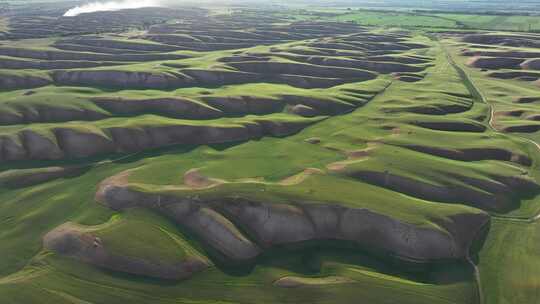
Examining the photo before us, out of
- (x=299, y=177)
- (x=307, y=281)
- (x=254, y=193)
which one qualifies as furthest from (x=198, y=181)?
(x=307, y=281)

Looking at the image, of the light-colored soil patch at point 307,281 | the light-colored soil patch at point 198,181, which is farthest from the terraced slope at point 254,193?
the light-colored soil patch at point 198,181

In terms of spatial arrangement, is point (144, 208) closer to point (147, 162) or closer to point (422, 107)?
point (147, 162)

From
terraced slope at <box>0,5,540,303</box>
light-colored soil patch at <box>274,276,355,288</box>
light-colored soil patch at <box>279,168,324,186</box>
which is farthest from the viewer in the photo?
light-colored soil patch at <box>279,168,324,186</box>

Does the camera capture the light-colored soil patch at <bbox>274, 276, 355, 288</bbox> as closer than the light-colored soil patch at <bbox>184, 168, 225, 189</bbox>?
Yes

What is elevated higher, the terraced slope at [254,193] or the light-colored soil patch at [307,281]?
the terraced slope at [254,193]

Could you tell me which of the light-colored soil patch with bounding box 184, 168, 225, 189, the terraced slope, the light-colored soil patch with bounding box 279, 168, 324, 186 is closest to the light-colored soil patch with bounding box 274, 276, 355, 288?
the terraced slope

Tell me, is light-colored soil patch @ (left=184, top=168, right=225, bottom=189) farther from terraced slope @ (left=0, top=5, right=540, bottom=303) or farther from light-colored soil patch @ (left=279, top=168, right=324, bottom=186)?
light-colored soil patch @ (left=279, top=168, right=324, bottom=186)

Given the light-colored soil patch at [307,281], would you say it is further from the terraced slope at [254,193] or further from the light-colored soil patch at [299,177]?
the light-colored soil patch at [299,177]

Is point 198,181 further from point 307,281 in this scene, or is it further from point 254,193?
point 307,281

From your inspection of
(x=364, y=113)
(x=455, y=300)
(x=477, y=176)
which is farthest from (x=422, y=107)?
(x=455, y=300)
